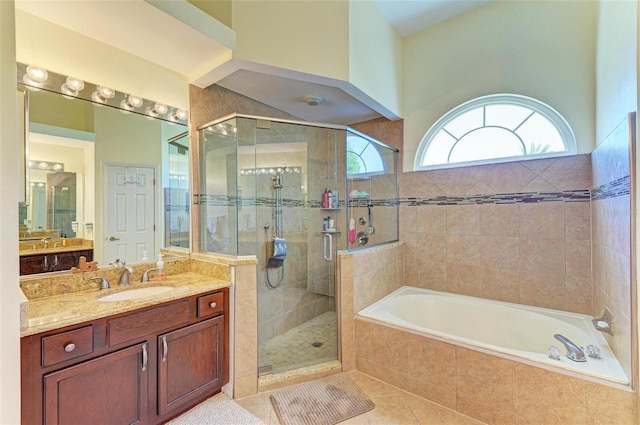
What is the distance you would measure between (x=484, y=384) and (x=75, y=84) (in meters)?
3.30

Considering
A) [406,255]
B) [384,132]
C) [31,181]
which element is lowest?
[406,255]

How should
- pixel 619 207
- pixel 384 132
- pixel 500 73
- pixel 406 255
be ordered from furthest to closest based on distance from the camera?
pixel 384 132 < pixel 406 255 < pixel 500 73 < pixel 619 207

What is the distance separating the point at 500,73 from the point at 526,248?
167cm

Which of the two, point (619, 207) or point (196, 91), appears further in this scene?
point (196, 91)

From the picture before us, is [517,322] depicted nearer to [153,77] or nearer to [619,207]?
[619,207]

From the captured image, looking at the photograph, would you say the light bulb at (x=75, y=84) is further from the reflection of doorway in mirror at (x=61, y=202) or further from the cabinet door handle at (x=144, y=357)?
the cabinet door handle at (x=144, y=357)

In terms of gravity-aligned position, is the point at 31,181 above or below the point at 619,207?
above

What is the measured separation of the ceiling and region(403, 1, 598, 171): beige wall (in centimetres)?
22

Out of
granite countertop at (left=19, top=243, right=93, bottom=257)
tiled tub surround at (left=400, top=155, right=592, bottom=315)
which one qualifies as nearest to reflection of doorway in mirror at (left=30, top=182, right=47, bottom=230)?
granite countertop at (left=19, top=243, right=93, bottom=257)

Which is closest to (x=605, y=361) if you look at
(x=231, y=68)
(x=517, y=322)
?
(x=517, y=322)

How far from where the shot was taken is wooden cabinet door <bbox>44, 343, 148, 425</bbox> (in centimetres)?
132

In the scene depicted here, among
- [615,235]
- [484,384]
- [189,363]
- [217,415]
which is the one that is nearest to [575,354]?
[484,384]

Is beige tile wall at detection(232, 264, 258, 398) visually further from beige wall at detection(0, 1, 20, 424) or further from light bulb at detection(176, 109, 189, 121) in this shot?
light bulb at detection(176, 109, 189, 121)

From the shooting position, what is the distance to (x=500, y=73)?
270 cm
